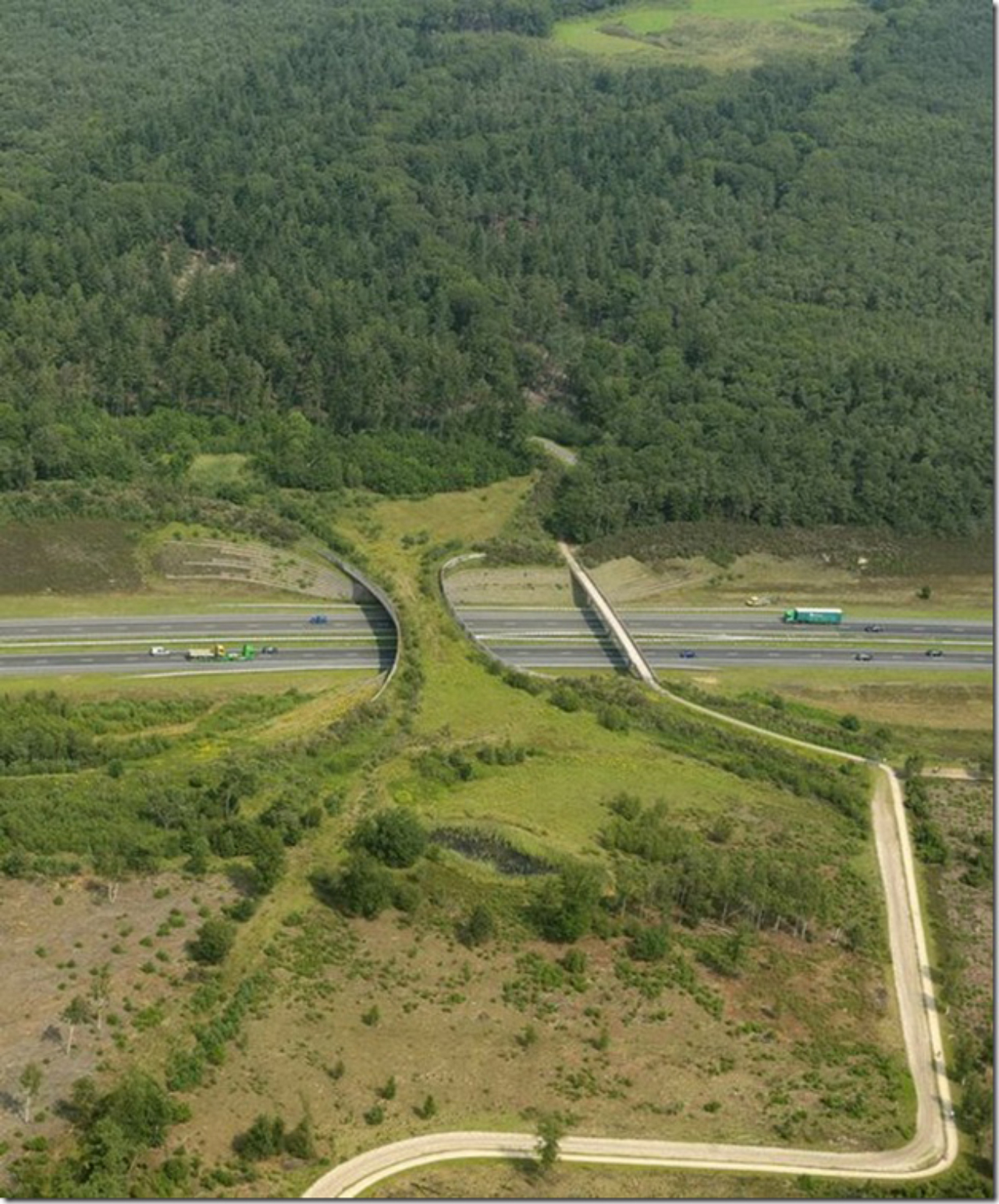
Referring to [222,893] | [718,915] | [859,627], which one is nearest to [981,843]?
[718,915]

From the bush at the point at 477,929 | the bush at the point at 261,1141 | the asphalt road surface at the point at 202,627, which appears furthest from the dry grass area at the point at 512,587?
the bush at the point at 261,1141

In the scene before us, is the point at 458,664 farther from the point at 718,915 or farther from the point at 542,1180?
the point at 542,1180

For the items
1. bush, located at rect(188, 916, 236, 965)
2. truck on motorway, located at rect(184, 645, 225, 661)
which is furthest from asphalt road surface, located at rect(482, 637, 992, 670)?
bush, located at rect(188, 916, 236, 965)

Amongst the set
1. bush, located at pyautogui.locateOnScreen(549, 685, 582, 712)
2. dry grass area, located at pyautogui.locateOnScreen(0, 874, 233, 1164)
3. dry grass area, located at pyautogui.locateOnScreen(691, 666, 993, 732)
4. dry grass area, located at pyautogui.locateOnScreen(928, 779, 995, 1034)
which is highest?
dry grass area, located at pyautogui.locateOnScreen(0, 874, 233, 1164)

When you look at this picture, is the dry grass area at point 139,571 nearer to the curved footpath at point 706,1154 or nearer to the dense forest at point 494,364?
the dense forest at point 494,364

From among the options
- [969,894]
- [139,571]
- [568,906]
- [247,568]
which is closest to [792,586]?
[969,894]

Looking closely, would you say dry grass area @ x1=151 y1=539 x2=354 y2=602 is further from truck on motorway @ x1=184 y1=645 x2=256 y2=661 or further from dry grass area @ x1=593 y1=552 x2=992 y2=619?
dry grass area @ x1=593 y1=552 x2=992 y2=619

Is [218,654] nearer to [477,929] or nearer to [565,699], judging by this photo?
[565,699]

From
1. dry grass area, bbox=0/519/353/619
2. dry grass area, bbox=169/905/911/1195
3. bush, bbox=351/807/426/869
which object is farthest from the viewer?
dry grass area, bbox=0/519/353/619
